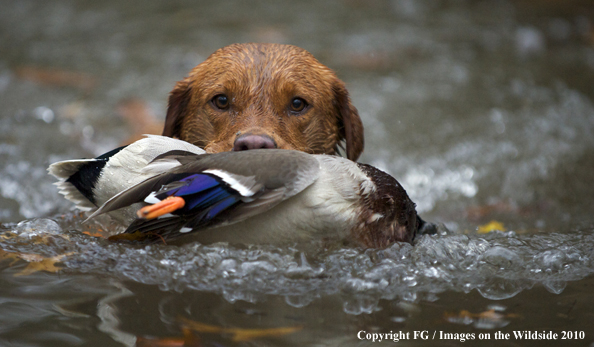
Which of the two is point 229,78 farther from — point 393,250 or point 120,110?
point 120,110

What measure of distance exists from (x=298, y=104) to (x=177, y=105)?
864 mm

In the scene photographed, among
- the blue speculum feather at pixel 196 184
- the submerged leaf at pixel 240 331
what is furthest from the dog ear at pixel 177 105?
the submerged leaf at pixel 240 331

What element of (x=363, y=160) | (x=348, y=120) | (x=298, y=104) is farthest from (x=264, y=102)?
(x=363, y=160)

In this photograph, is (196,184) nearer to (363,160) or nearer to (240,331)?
(240,331)

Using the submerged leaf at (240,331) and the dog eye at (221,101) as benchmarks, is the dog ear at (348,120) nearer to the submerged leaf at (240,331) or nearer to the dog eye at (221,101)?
the dog eye at (221,101)

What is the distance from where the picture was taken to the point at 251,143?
9.62 feet

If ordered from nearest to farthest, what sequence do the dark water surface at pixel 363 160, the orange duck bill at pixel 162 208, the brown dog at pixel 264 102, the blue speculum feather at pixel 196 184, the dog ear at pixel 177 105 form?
the orange duck bill at pixel 162 208 → the blue speculum feather at pixel 196 184 → the dark water surface at pixel 363 160 → the brown dog at pixel 264 102 → the dog ear at pixel 177 105

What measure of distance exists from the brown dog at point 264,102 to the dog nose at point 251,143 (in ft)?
0.82

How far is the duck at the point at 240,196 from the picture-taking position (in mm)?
2391

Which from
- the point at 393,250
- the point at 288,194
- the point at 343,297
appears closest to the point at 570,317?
the point at 393,250

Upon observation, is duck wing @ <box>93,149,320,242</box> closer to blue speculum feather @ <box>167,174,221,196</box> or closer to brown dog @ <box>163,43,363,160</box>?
blue speculum feather @ <box>167,174,221,196</box>

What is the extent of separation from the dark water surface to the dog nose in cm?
55

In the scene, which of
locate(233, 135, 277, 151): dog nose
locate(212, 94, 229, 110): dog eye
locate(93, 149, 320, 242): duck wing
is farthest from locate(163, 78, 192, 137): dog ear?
locate(93, 149, 320, 242): duck wing

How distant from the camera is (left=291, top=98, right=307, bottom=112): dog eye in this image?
12.1 feet
